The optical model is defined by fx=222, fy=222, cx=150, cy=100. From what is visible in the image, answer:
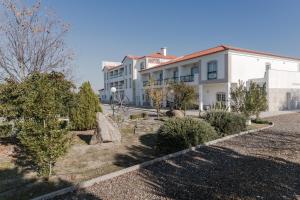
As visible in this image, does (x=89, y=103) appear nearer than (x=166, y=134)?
No

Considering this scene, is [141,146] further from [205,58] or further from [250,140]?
[205,58]

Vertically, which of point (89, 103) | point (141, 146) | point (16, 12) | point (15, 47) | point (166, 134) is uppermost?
point (16, 12)

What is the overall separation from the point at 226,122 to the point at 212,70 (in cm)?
1694

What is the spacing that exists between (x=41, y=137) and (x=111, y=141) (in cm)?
420

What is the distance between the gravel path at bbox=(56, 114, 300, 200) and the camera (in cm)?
432

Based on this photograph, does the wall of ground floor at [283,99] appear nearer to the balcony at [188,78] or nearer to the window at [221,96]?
the window at [221,96]

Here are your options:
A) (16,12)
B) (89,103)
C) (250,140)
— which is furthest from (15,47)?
(250,140)

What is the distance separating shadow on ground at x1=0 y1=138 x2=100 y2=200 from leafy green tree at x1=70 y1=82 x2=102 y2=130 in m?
5.29

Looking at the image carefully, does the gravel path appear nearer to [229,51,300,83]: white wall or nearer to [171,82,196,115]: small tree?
[171,82,196,115]: small tree

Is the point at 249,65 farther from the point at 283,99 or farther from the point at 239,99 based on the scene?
the point at 239,99

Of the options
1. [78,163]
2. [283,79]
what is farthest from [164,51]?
[78,163]

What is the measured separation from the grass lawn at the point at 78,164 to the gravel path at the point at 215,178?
927 millimetres

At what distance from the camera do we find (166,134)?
821 centimetres

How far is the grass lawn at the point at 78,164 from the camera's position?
514cm
